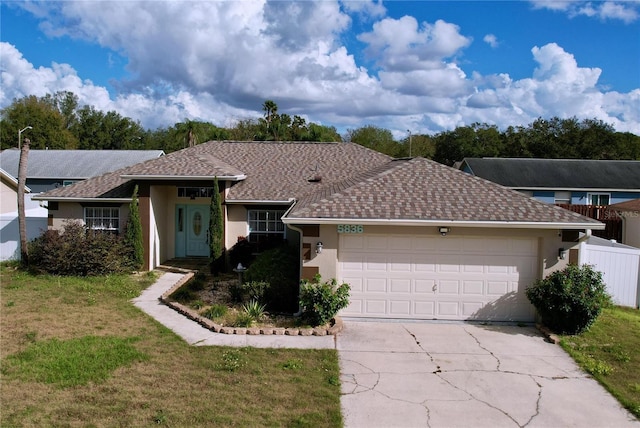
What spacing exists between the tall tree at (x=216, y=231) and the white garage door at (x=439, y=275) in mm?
6261

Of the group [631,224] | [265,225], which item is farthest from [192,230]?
[631,224]

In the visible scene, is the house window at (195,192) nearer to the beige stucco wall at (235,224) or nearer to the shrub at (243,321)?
the beige stucco wall at (235,224)

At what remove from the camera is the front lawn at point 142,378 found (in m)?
6.50

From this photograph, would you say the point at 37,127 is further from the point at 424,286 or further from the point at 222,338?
the point at 424,286

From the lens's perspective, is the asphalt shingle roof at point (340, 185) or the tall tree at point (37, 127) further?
the tall tree at point (37, 127)

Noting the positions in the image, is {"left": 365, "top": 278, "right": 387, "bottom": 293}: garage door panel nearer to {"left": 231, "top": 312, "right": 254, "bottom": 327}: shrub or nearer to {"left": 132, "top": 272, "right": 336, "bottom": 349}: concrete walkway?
{"left": 132, "top": 272, "right": 336, "bottom": 349}: concrete walkway

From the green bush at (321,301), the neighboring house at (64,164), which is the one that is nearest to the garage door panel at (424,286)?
the green bush at (321,301)

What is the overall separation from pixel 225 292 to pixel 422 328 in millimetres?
5916

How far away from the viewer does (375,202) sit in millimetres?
11734

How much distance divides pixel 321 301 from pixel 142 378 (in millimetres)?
4057

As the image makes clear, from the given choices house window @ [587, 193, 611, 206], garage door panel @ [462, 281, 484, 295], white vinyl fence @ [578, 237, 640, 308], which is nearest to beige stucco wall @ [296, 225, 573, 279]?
garage door panel @ [462, 281, 484, 295]

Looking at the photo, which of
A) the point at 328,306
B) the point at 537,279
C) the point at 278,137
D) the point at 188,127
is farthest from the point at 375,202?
the point at 188,127

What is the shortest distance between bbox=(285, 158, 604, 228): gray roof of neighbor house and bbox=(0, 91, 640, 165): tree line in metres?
23.0

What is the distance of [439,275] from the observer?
11.4m
